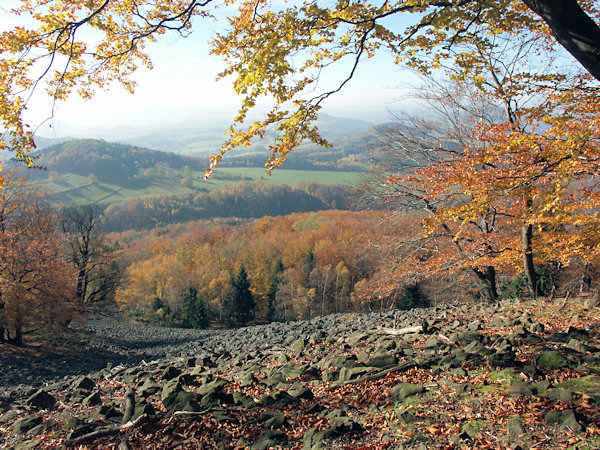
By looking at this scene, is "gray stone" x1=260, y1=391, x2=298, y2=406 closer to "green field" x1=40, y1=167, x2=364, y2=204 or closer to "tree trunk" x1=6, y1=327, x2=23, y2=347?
"tree trunk" x1=6, y1=327, x2=23, y2=347

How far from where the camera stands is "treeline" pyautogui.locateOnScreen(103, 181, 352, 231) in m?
102

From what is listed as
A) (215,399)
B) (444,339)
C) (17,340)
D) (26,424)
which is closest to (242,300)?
(17,340)

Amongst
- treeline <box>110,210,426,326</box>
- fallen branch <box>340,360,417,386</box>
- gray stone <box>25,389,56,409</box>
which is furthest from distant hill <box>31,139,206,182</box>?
fallen branch <box>340,360,417,386</box>

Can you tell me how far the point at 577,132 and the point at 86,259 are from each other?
25.3m

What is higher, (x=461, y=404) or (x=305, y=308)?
(x=461, y=404)

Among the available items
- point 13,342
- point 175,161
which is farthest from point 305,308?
point 175,161

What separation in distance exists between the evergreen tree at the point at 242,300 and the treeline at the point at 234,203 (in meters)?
62.0

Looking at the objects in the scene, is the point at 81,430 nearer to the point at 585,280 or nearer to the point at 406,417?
the point at 406,417

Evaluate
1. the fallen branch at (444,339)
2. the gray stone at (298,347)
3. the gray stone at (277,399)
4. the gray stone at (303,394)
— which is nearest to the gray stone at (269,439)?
the gray stone at (277,399)

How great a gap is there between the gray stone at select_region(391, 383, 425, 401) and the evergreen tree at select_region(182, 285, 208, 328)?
119 ft

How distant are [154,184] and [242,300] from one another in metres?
111

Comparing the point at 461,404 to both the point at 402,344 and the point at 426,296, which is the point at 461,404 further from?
the point at 426,296

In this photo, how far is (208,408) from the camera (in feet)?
15.9

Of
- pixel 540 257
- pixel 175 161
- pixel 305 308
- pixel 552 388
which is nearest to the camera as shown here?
pixel 552 388
